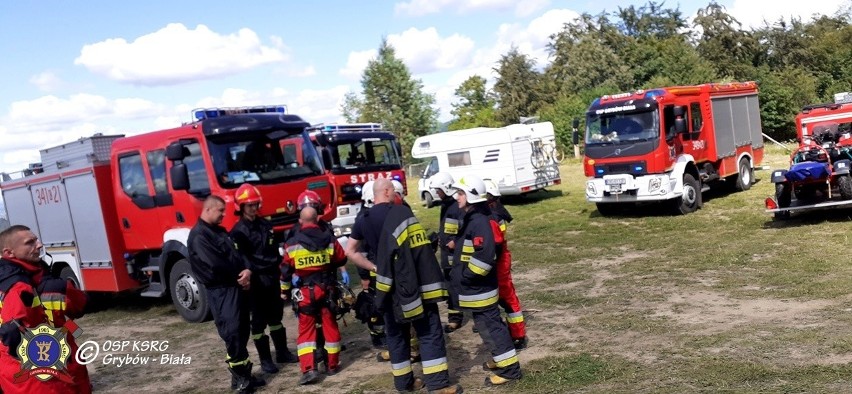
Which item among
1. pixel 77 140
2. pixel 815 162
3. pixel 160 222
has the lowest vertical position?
pixel 815 162

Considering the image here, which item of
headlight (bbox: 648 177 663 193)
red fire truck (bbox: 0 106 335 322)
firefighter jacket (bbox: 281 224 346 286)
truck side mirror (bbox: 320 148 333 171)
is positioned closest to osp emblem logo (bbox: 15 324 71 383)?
firefighter jacket (bbox: 281 224 346 286)

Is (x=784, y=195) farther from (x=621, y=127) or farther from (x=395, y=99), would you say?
(x=395, y=99)

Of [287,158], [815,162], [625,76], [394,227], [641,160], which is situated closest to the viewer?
[394,227]

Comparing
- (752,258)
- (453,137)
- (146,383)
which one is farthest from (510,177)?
(146,383)

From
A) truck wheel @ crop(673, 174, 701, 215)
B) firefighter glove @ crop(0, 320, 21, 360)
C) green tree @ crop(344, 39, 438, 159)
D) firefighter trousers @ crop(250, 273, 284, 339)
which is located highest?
green tree @ crop(344, 39, 438, 159)

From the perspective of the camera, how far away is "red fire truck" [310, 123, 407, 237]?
16.2m

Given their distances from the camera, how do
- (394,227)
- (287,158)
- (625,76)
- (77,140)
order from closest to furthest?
(394,227), (287,158), (77,140), (625,76)

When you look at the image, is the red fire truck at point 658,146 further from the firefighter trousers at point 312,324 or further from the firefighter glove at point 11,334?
the firefighter glove at point 11,334

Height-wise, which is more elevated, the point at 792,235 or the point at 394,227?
the point at 394,227

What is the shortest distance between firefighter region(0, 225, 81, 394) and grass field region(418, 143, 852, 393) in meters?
3.37

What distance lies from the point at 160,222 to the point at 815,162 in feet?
33.9

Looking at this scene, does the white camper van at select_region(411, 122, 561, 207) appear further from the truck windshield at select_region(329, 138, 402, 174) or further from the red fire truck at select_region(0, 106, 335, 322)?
the red fire truck at select_region(0, 106, 335, 322)

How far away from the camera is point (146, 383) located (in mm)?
7148

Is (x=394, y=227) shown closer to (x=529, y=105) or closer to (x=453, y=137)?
(x=453, y=137)
